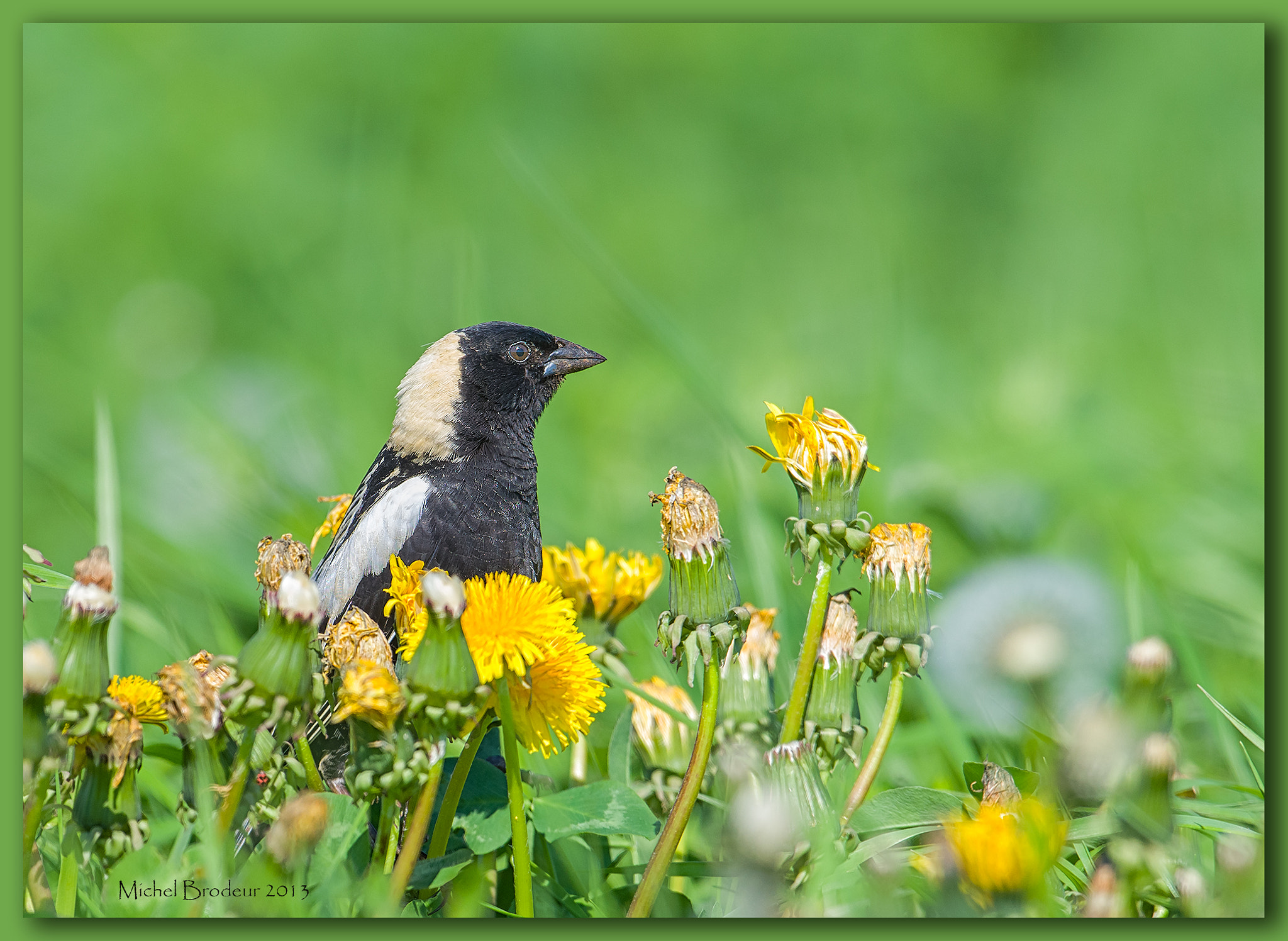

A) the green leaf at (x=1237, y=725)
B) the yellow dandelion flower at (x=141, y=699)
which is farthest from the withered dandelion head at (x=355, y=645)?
the green leaf at (x=1237, y=725)

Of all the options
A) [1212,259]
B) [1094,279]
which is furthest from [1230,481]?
[1094,279]

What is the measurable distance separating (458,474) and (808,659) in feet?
2.66

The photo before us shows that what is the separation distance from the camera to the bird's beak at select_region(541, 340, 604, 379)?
2.30m

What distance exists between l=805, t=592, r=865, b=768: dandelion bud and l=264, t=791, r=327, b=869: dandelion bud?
0.63m

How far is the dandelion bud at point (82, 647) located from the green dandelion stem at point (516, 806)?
45 centimetres

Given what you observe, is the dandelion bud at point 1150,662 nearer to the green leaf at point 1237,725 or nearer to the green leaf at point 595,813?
the green leaf at point 1237,725

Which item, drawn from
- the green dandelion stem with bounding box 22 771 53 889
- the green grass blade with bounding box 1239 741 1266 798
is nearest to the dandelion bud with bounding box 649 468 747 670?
the green dandelion stem with bounding box 22 771 53 889

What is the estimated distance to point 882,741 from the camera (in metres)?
1.56

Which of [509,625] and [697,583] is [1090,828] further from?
[509,625]

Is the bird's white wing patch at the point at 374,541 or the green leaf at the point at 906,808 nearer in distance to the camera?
the green leaf at the point at 906,808

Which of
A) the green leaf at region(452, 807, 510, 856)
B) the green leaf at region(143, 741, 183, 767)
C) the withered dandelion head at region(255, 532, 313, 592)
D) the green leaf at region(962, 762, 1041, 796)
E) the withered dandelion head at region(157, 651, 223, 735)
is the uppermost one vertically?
the withered dandelion head at region(255, 532, 313, 592)

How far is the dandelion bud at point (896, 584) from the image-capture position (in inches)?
60.2

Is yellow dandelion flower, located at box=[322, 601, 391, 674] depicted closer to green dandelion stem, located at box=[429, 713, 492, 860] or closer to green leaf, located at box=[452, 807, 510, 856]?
green dandelion stem, located at box=[429, 713, 492, 860]

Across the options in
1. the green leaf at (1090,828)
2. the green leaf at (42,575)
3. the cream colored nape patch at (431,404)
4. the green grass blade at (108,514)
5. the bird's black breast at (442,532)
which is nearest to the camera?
the green leaf at (1090,828)
